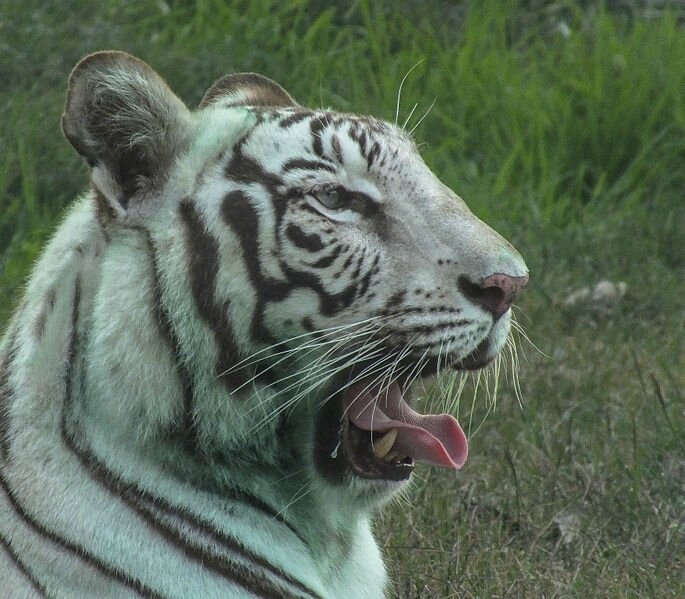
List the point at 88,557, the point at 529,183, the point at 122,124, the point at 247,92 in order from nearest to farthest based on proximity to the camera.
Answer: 1. the point at 88,557
2. the point at 122,124
3. the point at 247,92
4. the point at 529,183

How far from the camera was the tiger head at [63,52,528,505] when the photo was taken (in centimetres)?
246

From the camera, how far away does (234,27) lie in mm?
6469

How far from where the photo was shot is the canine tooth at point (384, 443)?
2570mm

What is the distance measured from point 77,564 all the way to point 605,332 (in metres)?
2.99

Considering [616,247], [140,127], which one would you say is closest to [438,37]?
[616,247]

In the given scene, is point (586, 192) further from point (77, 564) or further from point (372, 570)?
point (77, 564)

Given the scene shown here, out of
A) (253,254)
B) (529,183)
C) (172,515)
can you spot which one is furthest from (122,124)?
(529,183)

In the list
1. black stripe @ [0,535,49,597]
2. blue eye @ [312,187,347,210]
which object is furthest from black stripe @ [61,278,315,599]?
blue eye @ [312,187,347,210]

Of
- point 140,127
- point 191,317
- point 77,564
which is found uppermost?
point 140,127

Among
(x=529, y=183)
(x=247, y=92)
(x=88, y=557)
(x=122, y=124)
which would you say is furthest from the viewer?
(x=529, y=183)

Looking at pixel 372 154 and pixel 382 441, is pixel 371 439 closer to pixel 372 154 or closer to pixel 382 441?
pixel 382 441

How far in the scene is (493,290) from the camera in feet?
8.13

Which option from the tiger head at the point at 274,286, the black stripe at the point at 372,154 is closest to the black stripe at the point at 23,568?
the tiger head at the point at 274,286

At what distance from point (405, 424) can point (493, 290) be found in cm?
29
